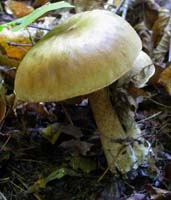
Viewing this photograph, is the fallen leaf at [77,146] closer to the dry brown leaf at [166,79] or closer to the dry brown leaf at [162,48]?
the dry brown leaf at [166,79]

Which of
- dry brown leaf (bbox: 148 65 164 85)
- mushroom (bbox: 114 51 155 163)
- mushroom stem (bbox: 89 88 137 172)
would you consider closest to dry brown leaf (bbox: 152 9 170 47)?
dry brown leaf (bbox: 148 65 164 85)

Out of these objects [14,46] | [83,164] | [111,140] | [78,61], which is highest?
[78,61]

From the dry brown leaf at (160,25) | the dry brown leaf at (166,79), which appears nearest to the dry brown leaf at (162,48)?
the dry brown leaf at (160,25)

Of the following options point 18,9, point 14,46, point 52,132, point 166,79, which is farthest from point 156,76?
point 18,9

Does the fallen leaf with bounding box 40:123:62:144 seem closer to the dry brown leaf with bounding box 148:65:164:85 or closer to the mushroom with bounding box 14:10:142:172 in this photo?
the mushroom with bounding box 14:10:142:172

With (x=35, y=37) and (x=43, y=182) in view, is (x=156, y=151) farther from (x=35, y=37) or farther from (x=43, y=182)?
(x=35, y=37)

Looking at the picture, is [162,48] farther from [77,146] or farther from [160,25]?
[77,146]

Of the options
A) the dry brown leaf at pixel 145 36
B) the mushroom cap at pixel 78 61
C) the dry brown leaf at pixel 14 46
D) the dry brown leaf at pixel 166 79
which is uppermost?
the mushroom cap at pixel 78 61
